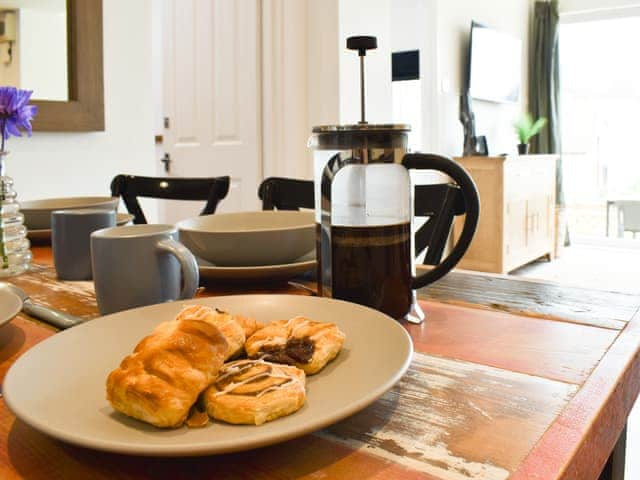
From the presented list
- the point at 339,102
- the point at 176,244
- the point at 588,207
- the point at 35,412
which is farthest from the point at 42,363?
the point at 588,207

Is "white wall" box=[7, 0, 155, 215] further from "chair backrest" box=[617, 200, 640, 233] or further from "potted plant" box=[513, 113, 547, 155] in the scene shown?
"chair backrest" box=[617, 200, 640, 233]

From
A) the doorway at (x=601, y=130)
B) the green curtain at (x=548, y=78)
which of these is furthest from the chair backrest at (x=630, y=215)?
the green curtain at (x=548, y=78)

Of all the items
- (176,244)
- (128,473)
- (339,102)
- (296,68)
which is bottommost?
(128,473)

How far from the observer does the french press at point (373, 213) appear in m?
0.69

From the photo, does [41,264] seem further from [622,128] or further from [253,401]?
[622,128]

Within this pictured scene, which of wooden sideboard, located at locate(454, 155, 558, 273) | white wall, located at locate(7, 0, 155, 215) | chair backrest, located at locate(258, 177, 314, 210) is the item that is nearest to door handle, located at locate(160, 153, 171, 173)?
white wall, located at locate(7, 0, 155, 215)

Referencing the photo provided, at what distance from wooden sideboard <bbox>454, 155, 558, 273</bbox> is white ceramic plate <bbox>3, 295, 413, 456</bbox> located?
3.74 meters

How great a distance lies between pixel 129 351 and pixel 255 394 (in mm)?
176

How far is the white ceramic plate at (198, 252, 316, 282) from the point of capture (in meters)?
0.84

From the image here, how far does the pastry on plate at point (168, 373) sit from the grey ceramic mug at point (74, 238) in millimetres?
542

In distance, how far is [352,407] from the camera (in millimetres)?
388

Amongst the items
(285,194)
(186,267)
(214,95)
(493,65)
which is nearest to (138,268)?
(186,267)

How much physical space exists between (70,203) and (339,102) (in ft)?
5.50

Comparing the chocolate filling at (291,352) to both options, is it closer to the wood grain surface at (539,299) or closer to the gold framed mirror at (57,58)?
the wood grain surface at (539,299)
